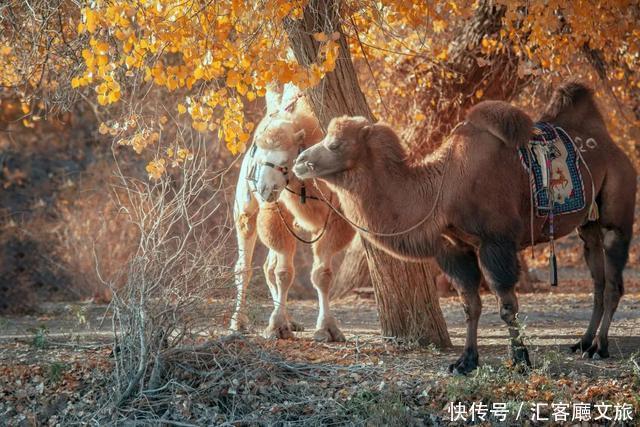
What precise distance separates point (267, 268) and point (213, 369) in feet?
9.03

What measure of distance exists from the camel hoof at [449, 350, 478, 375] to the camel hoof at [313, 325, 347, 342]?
155cm

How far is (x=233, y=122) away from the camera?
793 cm

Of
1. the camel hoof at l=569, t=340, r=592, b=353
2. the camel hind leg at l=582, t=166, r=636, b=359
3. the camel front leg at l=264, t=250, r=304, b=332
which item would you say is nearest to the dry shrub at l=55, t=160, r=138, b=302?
the camel front leg at l=264, t=250, r=304, b=332

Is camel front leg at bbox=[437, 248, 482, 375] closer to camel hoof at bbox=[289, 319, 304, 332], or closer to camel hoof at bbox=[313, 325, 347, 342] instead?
camel hoof at bbox=[313, 325, 347, 342]

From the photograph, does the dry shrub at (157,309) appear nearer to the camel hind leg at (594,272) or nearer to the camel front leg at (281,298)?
the camel front leg at (281,298)

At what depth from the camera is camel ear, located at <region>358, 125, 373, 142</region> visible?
7.36 m

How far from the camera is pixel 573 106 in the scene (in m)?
8.51

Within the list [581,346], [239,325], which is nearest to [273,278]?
[239,325]

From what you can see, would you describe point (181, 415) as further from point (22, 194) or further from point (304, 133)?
point (22, 194)

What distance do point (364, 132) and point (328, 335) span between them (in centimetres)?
210

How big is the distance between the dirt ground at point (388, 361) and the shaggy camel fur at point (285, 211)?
0.31 m

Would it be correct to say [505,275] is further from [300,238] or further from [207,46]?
[207,46]

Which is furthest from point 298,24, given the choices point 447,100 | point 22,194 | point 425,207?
point 22,194

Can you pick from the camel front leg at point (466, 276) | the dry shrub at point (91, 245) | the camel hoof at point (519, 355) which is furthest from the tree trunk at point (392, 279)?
the dry shrub at point (91, 245)
